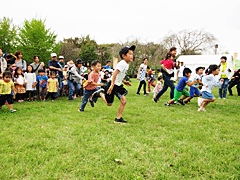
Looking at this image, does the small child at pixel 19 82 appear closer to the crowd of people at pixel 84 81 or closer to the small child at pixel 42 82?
the crowd of people at pixel 84 81

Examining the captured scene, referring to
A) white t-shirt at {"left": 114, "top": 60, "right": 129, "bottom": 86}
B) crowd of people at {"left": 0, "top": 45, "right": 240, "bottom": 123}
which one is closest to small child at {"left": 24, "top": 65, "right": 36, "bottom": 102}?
crowd of people at {"left": 0, "top": 45, "right": 240, "bottom": 123}

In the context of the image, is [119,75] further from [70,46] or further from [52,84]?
[70,46]

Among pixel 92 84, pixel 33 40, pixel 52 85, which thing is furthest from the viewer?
pixel 33 40

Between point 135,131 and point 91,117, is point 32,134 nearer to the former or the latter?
point 91,117

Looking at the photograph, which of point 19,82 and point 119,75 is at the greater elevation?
point 119,75

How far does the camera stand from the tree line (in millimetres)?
19625

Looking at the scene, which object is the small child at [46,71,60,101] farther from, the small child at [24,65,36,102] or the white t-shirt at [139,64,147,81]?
the white t-shirt at [139,64,147,81]

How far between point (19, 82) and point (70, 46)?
28832 millimetres

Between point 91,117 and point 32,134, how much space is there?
1770mm

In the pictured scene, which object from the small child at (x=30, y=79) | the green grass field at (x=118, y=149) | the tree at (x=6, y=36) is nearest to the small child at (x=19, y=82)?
the small child at (x=30, y=79)

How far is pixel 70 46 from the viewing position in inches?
1339

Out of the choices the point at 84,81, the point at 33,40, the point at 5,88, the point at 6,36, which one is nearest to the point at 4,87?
the point at 5,88

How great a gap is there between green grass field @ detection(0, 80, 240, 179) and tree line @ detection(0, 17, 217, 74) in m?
18.1

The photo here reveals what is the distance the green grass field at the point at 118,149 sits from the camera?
7.47ft
